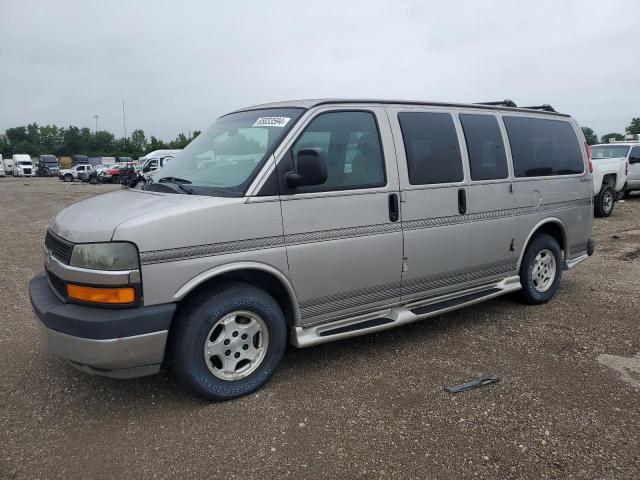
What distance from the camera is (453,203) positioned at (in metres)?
4.44

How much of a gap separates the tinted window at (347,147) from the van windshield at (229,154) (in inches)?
7.6

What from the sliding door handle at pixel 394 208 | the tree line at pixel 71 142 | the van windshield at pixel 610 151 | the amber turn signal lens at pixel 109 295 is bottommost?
the amber turn signal lens at pixel 109 295

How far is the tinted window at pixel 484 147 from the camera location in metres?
4.65

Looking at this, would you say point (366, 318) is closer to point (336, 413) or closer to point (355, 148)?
point (336, 413)

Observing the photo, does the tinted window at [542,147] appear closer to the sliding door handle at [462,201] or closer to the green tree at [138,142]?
the sliding door handle at [462,201]

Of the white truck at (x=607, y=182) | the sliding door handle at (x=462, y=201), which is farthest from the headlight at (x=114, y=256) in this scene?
the white truck at (x=607, y=182)

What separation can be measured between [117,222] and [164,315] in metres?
0.63

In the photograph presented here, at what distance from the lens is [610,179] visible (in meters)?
12.7

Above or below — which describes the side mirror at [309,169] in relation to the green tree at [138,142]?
below

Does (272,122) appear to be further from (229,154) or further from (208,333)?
(208,333)

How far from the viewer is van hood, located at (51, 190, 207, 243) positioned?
3078 millimetres

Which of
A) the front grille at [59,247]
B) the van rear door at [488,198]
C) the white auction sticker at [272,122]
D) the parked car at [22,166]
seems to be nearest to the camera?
the front grille at [59,247]

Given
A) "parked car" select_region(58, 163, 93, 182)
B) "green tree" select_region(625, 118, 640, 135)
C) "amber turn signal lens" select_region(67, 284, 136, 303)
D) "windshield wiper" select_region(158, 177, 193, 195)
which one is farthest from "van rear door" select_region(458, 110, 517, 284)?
"green tree" select_region(625, 118, 640, 135)

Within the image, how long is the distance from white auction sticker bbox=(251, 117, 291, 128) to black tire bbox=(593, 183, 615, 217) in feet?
36.2
